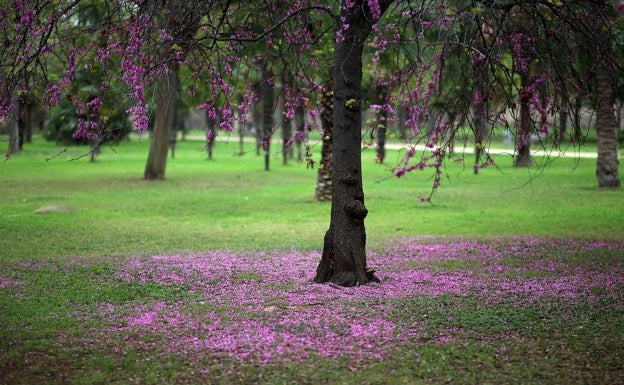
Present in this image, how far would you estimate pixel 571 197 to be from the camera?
21.8 meters

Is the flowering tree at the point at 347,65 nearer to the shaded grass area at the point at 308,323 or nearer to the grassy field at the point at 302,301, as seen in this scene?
the grassy field at the point at 302,301

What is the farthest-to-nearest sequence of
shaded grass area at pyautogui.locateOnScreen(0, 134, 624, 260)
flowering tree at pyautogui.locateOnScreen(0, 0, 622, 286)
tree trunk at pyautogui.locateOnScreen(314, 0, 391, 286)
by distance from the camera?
shaded grass area at pyautogui.locateOnScreen(0, 134, 624, 260)
tree trunk at pyautogui.locateOnScreen(314, 0, 391, 286)
flowering tree at pyautogui.locateOnScreen(0, 0, 622, 286)

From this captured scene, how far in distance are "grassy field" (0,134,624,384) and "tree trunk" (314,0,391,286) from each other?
46 centimetres

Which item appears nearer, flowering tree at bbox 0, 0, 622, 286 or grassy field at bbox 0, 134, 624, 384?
grassy field at bbox 0, 134, 624, 384

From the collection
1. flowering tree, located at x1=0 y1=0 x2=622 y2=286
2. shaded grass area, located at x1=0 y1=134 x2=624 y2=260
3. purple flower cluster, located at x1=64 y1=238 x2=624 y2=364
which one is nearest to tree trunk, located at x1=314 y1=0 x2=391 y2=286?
flowering tree, located at x1=0 y1=0 x2=622 y2=286

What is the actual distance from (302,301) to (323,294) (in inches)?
15.9

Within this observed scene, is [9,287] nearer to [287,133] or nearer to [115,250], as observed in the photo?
[115,250]

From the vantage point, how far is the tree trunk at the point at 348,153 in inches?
346

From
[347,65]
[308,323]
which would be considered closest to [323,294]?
[308,323]

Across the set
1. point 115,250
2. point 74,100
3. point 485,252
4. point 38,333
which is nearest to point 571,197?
point 485,252

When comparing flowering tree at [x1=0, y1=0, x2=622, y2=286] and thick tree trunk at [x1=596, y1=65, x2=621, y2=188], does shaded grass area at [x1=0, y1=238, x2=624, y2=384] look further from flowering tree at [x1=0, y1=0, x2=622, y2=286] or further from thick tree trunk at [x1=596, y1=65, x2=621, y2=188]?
thick tree trunk at [x1=596, y1=65, x2=621, y2=188]

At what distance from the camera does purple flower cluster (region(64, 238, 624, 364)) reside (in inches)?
269

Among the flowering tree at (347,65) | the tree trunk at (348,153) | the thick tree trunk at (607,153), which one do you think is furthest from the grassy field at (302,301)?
the thick tree trunk at (607,153)

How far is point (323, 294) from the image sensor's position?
8.70 metres
